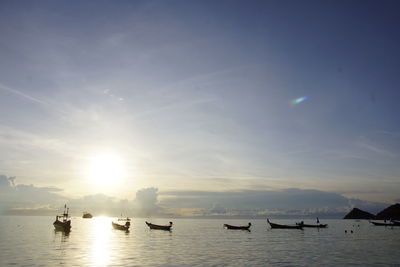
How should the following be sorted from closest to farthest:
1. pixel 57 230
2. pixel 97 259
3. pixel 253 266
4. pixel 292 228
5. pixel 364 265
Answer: pixel 253 266 < pixel 364 265 < pixel 97 259 < pixel 57 230 < pixel 292 228

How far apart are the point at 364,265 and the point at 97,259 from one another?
1510 inches

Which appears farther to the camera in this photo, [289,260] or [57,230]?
[57,230]

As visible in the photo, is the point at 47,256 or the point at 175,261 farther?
the point at 47,256

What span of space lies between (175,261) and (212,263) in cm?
570

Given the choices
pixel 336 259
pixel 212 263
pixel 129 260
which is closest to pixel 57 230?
pixel 129 260

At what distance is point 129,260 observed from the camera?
44.2 metres

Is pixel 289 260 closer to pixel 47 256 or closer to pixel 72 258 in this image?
pixel 72 258

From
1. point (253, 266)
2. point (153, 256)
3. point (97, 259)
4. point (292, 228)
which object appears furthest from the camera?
A: point (292, 228)

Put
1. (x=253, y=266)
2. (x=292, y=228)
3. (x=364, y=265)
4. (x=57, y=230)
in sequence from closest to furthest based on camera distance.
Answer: (x=253, y=266) → (x=364, y=265) → (x=57, y=230) → (x=292, y=228)

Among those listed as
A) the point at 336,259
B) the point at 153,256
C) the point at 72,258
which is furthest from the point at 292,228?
the point at 72,258

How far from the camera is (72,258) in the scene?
45.3 metres

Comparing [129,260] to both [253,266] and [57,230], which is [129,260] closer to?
[253,266]

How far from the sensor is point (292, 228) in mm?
139250

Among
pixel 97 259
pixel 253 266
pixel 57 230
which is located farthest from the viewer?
pixel 57 230
